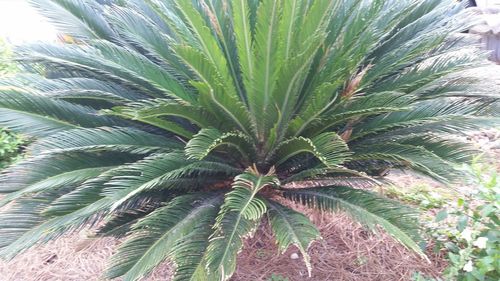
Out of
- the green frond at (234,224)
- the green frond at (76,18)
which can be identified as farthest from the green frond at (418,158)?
the green frond at (76,18)

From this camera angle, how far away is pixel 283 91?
1913mm

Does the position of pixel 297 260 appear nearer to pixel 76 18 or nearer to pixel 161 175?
pixel 161 175

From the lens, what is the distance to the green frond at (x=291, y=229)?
1.66m

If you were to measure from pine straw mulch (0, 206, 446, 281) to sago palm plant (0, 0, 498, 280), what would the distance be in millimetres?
468

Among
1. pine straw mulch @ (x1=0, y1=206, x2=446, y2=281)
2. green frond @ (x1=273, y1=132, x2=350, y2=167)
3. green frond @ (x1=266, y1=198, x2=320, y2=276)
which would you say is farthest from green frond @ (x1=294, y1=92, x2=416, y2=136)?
pine straw mulch @ (x1=0, y1=206, x2=446, y2=281)

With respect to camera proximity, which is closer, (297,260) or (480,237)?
(480,237)

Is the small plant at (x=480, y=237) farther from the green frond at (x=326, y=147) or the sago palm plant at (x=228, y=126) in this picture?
→ the green frond at (x=326, y=147)

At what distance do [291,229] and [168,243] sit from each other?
0.50m

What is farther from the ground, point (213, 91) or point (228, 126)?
point (213, 91)

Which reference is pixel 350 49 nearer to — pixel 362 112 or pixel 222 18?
pixel 362 112

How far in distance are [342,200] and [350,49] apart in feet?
2.29

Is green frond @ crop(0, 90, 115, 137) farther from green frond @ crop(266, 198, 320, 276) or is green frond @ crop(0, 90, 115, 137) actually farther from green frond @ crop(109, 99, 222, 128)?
green frond @ crop(266, 198, 320, 276)

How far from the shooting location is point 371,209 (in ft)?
5.82

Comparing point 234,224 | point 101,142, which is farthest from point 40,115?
point 234,224
